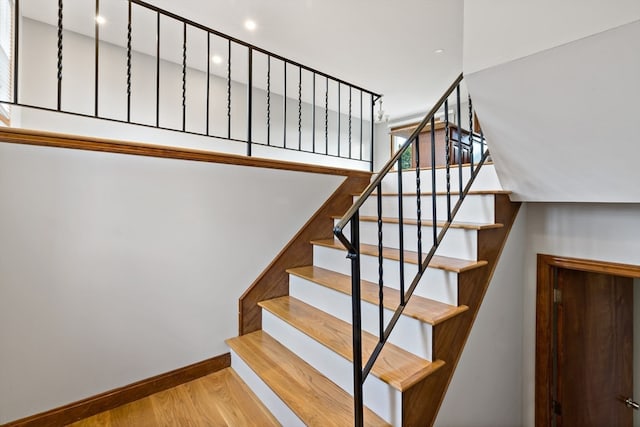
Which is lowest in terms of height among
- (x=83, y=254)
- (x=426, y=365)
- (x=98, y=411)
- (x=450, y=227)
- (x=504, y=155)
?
(x=98, y=411)

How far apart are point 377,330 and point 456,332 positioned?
1.27 ft

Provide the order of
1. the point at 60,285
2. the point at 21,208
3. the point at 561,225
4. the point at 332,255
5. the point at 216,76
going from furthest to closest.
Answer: the point at 216,76 < the point at 332,255 < the point at 561,225 < the point at 60,285 < the point at 21,208

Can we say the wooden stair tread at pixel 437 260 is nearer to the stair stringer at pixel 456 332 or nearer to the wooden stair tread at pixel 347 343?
the stair stringer at pixel 456 332

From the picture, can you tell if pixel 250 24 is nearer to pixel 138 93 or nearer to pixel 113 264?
pixel 138 93

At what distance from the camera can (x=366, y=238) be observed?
90.3 inches

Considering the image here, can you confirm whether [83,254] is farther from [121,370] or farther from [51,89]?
[51,89]

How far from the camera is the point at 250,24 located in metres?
3.21

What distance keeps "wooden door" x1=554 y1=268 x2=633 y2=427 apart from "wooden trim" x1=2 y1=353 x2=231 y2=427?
2355 millimetres

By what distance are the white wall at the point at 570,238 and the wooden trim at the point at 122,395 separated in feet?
6.91

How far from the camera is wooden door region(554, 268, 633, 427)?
2049 millimetres

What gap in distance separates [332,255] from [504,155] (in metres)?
1.29

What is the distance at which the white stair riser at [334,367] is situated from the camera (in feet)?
4.09

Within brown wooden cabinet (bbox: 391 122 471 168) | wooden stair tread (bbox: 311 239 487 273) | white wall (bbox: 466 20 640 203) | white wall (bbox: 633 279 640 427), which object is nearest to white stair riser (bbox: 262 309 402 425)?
wooden stair tread (bbox: 311 239 487 273)

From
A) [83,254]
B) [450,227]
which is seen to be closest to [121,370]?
[83,254]
